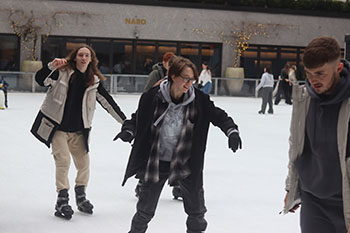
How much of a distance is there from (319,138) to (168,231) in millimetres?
2429

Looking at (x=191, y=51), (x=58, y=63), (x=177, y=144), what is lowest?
(x=177, y=144)

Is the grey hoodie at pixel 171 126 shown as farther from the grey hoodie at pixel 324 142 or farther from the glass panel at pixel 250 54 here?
the glass panel at pixel 250 54

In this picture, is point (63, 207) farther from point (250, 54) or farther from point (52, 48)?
point (250, 54)

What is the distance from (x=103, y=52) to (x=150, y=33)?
2401 mm

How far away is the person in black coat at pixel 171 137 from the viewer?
12.6ft

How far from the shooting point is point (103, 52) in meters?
29.5

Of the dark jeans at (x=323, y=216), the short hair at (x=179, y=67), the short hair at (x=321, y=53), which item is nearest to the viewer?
the short hair at (x=321, y=53)

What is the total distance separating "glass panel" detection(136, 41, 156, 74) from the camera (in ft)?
98.0

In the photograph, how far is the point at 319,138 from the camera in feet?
9.29

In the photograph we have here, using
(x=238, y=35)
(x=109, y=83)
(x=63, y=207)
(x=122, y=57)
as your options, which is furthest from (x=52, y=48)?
(x=63, y=207)

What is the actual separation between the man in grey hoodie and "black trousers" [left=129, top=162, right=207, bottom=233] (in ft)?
3.15

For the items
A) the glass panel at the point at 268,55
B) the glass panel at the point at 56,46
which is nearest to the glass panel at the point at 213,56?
the glass panel at the point at 268,55

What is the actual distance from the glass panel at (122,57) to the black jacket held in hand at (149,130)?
84.4 feet

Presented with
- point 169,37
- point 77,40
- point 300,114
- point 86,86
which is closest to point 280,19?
point 169,37
